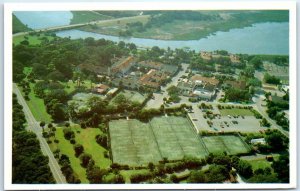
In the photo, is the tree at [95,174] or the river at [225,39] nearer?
the tree at [95,174]

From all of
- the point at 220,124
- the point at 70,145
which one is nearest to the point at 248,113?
the point at 220,124

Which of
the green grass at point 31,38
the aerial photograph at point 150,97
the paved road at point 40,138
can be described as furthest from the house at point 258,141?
the green grass at point 31,38

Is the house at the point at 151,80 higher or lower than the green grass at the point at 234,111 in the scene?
higher

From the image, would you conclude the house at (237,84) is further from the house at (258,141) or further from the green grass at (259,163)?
the green grass at (259,163)

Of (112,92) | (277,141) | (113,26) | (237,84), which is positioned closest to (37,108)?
(112,92)

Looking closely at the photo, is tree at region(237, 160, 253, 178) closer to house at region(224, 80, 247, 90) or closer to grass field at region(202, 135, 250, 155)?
grass field at region(202, 135, 250, 155)

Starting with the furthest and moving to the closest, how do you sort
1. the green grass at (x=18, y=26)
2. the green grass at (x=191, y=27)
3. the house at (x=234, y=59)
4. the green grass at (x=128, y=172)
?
the house at (x=234, y=59) < the green grass at (x=191, y=27) < the green grass at (x=18, y=26) < the green grass at (x=128, y=172)

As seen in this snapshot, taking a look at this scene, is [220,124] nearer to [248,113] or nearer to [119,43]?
[248,113]
